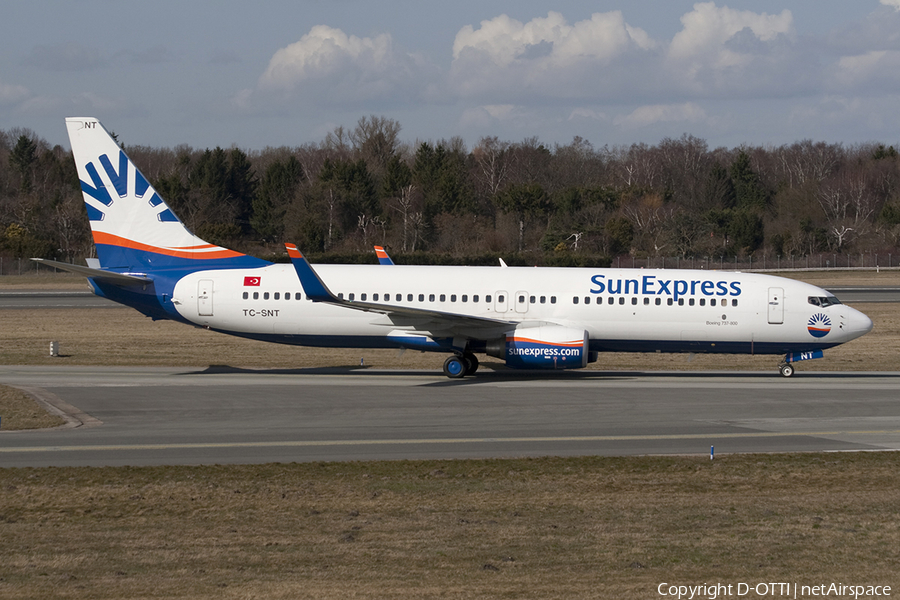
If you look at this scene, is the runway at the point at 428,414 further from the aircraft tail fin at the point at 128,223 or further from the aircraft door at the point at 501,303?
the aircraft tail fin at the point at 128,223

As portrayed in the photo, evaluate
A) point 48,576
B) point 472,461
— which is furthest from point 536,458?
point 48,576

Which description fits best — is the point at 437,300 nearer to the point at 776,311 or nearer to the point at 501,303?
the point at 501,303

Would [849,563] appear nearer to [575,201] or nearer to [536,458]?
[536,458]

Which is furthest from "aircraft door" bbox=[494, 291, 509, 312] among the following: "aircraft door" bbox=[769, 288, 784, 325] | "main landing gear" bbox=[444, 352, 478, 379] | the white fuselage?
"aircraft door" bbox=[769, 288, 784, 325]

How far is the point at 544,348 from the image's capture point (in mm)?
28438

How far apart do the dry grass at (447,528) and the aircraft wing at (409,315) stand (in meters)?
11.5

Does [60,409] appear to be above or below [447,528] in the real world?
below

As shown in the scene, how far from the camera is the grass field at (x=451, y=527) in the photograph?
1036 centimetres

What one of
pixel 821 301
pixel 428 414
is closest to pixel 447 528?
pixel 428 414

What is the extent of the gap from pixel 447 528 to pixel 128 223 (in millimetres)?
22473

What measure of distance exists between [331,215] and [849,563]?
9736 cm

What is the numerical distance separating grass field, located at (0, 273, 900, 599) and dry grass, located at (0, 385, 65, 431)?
5195mm

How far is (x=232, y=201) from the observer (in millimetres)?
122188

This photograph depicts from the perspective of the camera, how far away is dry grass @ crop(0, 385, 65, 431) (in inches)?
806
